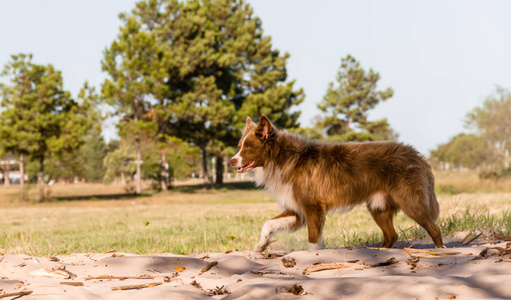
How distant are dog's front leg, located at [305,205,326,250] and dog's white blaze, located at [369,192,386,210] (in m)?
0.71

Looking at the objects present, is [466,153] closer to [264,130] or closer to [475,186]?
[475,186]

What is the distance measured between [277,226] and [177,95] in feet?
141

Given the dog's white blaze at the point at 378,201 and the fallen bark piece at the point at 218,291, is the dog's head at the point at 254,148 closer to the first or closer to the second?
the dog's white blaze at the point at 378,201

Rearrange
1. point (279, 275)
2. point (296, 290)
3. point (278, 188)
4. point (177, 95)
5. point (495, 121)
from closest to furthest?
point (296, 290) < point (279, 275) < point (278, 188) < point (177, 95) < point (495, 121)

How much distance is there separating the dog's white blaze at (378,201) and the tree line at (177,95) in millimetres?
37544

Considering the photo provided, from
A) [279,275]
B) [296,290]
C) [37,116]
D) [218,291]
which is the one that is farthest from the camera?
[37,116]

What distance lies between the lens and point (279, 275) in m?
5.05

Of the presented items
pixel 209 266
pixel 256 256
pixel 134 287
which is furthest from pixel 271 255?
pixel 134 287

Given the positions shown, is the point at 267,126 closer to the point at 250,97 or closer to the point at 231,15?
the point at 250,97

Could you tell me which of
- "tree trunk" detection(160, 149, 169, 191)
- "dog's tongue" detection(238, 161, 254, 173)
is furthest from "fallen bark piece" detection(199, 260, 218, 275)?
"tree trunk" detection(160, 149, 169, 191)

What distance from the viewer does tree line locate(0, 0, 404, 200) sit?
40594 millimetres

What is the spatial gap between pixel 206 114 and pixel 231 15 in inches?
560

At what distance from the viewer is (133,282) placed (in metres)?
4.80

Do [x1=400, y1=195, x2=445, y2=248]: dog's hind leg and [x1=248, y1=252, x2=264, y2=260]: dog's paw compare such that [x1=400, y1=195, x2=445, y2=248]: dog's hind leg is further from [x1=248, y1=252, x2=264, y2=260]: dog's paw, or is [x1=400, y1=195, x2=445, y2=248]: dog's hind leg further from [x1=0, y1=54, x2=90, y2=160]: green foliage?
[x1=0, y1=54, x2=90, y2=160]: green foliage
